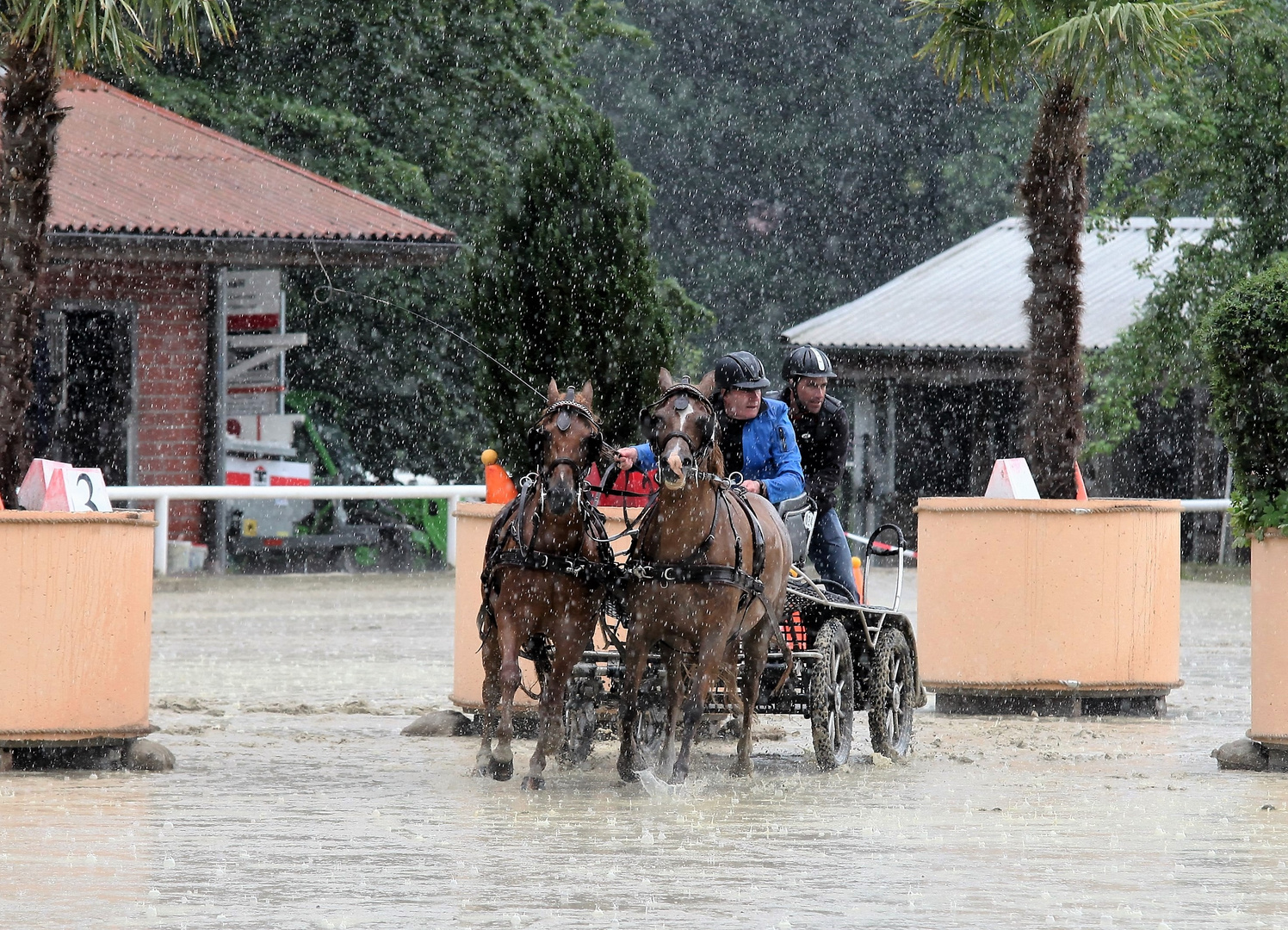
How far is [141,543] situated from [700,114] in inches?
1590

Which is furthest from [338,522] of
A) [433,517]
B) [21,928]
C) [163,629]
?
[21,928]

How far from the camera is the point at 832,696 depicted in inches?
420

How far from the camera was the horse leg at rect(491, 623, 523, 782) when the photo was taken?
9539mm

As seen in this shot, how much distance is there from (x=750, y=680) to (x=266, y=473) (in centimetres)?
1725

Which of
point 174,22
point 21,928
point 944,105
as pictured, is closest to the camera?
point 21,928

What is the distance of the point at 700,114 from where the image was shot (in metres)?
49.9

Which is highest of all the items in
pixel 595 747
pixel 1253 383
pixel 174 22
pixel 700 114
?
pixel 700 114

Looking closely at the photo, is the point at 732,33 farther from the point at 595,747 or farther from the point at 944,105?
the point at 595,747

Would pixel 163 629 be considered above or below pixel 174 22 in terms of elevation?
below

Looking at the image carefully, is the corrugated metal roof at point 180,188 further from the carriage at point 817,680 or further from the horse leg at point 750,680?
the horse leg at point 750,680

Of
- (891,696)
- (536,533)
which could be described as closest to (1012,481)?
(891,696)

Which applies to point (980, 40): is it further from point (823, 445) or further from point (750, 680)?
point (750, 680)

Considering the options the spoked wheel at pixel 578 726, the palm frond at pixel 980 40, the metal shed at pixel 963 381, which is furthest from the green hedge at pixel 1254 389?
the metal shed at pixel 963 381

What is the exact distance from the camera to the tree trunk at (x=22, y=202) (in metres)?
13.0
